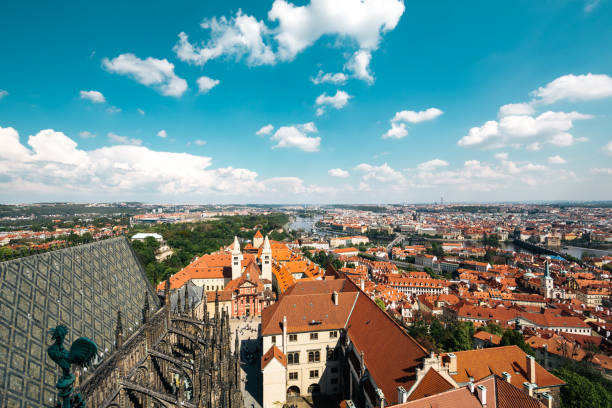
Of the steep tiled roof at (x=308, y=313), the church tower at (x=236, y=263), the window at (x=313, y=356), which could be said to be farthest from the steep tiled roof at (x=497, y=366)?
the church tower at (x=236, y=263)

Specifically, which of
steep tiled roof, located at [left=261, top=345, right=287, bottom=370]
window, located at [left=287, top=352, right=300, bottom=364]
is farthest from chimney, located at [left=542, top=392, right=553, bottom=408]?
steep tiled roof, located at [left=261, top=345, right=287, bottom=370]

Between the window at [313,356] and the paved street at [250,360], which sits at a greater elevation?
the window at [313,356]

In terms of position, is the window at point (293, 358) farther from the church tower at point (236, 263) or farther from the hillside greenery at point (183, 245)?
the hillside greenery at point (183, 245)

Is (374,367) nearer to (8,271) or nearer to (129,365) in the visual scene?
(129,365)

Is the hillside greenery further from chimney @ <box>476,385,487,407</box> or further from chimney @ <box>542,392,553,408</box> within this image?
chimney @ <box>542,392,553,408</box>

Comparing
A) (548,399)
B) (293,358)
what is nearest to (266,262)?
(293,358)

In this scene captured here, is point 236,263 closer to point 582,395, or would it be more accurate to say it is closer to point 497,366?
point 497,366
